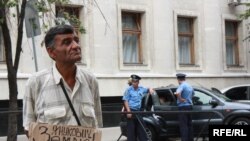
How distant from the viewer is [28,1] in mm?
10445

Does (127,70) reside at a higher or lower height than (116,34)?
lower

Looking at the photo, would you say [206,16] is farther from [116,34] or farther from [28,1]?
[28,1]

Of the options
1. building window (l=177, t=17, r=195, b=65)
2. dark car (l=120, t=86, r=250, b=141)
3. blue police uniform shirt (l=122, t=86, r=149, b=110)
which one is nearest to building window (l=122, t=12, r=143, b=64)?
building window (l=177, t=17, r=195, b=65)

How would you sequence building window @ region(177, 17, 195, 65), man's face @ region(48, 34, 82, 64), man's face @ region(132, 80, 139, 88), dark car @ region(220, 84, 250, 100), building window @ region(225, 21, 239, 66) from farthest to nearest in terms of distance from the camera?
building window @ region(225, 21, 239, 66)
building window @ region(177, 17, 195, 65)
dark car @ region(220, 84, 250, 100)
man's face @ region(132, 80, 139, 88)
man's face @ region(48, 34, 82, 64)

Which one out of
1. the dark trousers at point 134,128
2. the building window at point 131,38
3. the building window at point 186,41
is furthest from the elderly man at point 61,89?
the building window at point 186,41

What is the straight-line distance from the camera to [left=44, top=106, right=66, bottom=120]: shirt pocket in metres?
3.61

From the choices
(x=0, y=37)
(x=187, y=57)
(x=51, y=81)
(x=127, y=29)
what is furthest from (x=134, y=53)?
(x=51, y=81)

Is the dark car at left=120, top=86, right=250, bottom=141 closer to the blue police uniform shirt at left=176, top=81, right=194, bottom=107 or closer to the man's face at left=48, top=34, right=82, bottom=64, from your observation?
the blue police uniform shirt at left=176, top=81, right=194, bottom=107

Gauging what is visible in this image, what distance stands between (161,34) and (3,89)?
783cm

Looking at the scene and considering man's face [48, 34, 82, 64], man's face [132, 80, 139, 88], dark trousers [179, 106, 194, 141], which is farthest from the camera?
man's face [132, 80, 139, 88]

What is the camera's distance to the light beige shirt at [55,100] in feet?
11.9

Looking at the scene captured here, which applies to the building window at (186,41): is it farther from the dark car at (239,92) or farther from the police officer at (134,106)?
the police officer at (134,106)

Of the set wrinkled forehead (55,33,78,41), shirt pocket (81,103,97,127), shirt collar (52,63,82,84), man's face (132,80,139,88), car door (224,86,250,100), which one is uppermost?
wrinkled forehead (55,33,78,41)

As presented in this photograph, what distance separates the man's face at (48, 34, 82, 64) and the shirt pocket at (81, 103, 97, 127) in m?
0.33
